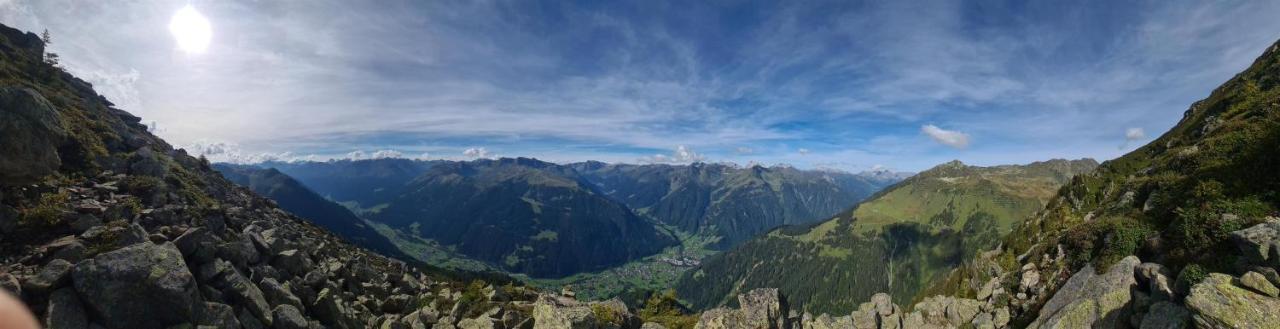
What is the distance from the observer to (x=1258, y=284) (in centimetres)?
1533

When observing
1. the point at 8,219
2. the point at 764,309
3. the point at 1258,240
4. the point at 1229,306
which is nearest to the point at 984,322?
the point at 1258,240

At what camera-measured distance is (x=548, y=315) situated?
24938 mm

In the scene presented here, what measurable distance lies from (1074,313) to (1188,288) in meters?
4.38

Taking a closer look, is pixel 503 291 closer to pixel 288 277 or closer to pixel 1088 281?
pixel 288 277

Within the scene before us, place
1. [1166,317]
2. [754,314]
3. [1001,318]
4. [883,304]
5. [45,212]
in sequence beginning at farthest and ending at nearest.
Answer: [883,304], [1001,318], [754,314], [45,212], [1166,317]

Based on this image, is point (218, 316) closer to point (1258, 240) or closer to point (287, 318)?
point (287, 318)

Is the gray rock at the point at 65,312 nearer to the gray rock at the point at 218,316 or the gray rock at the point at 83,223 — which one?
the gray rock at the point at 218,316

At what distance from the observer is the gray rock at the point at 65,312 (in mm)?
17562

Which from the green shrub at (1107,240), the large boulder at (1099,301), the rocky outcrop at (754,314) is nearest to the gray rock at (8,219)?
the rocky outcrop at (754,314)

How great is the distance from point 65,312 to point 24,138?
46.1ft

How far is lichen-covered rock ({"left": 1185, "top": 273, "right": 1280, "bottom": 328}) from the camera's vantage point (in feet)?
47.4

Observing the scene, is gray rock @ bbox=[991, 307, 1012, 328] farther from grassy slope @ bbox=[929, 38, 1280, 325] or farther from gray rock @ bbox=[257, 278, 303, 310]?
gray rock @ bbox=[257, 278, 303, 310]

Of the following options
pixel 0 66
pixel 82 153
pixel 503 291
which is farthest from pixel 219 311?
pixel 0 66

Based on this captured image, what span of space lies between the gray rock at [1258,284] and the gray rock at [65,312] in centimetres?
4280
